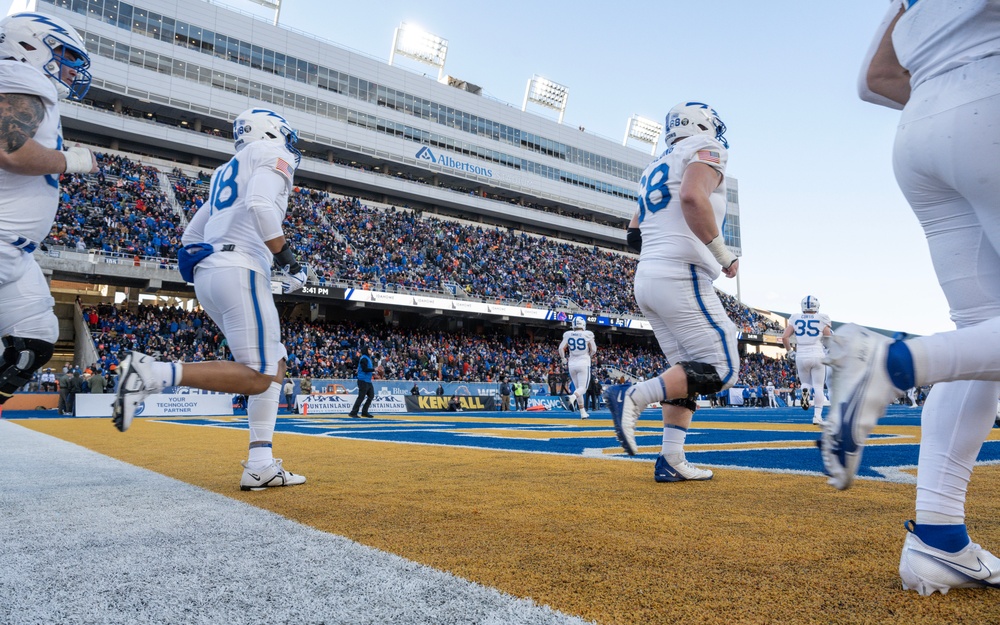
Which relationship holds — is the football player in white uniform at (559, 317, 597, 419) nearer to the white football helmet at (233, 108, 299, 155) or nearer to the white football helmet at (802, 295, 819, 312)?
the white football helmet at (802, 295, 819, 312)

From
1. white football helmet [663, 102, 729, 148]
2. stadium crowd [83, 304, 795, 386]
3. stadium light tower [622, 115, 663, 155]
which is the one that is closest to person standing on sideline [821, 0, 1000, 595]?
white football helmet [663, 102, 729, 148]

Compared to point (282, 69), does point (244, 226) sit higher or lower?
lower

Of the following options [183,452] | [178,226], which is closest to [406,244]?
[178,226]

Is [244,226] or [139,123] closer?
[244,226]

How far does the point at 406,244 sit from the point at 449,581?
3484cm

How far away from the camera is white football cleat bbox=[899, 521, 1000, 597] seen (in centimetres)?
152

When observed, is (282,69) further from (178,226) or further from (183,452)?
(183,452)

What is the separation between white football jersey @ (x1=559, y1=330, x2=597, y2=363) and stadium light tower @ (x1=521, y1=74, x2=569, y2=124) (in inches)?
1572

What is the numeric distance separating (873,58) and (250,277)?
9.88 feet

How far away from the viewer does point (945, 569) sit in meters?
1.52

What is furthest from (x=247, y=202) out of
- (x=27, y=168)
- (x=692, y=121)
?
(x=692, y=121)

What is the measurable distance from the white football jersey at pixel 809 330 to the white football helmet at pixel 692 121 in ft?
25.0

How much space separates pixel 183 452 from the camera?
214 inches

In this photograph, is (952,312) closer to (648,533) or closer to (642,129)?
(648,533)
